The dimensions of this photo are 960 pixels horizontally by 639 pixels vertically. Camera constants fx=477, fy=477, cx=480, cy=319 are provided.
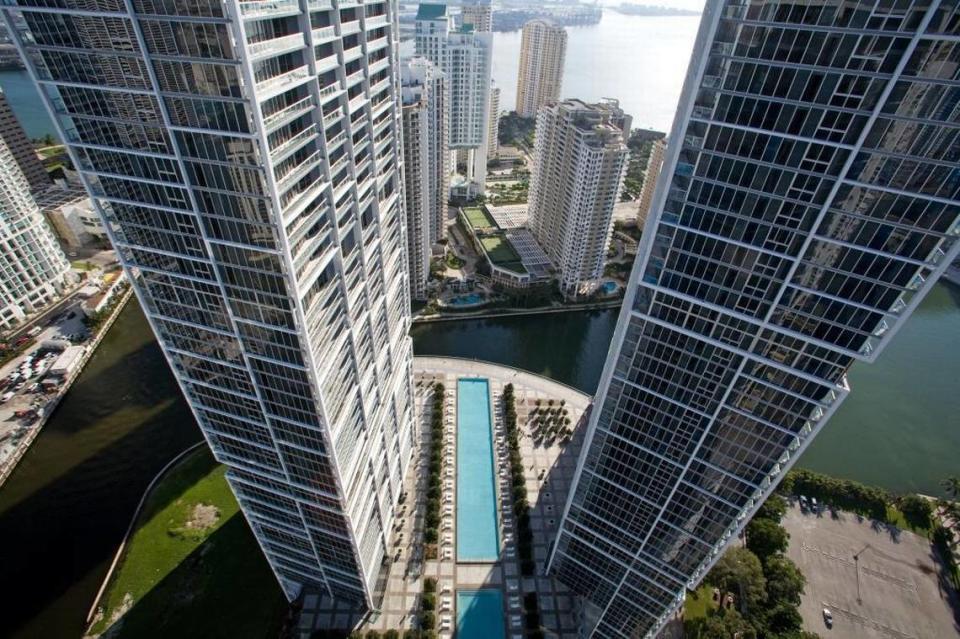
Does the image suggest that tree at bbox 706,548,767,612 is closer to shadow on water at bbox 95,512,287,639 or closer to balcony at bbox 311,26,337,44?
shadow on water at bbox 95,512,287,639

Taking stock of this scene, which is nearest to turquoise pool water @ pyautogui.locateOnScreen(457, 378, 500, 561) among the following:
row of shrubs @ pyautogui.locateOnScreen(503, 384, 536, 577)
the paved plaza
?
the paved plaza

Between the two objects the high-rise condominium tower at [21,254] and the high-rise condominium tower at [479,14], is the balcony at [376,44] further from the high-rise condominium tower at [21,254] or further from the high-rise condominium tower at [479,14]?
the high-rise condominium tower at [479,14]

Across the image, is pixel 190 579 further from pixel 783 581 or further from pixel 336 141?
pixel 783 581

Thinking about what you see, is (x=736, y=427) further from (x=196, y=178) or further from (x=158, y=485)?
(x=158, y=485)

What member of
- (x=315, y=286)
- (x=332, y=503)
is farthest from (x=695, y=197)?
(x=332, y=503)

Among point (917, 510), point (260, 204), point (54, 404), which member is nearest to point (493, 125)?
point (54, 404)
